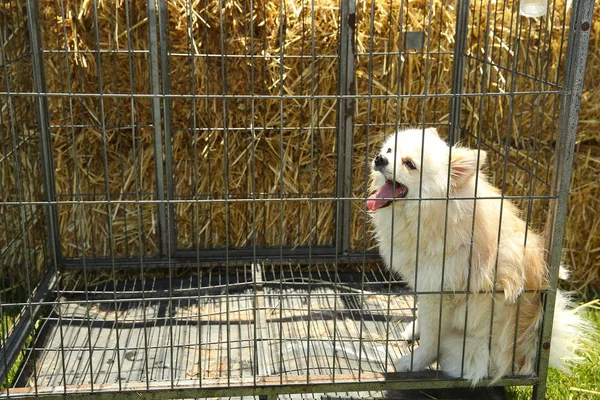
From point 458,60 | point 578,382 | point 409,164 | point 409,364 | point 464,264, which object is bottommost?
point 578,382

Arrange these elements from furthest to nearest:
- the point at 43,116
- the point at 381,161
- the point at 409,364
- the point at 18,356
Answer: the point at 43,116 → the point at 18,356 → the point at 409,364 → the point at 381,161

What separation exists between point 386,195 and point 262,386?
3.35 feet

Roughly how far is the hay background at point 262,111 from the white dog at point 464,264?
107cm

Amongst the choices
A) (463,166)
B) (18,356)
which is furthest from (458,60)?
(18,356)

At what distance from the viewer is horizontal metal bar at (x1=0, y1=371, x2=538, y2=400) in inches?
118

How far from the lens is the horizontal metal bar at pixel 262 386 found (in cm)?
301

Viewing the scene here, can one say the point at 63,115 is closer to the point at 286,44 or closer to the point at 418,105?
the point at 286,44

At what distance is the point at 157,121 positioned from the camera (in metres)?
4.23

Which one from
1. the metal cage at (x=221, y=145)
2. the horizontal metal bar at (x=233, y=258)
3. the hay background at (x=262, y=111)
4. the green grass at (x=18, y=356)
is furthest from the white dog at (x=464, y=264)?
the green grass at (x=18, y=356)

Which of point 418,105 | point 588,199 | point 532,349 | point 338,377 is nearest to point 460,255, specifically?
point 532,349

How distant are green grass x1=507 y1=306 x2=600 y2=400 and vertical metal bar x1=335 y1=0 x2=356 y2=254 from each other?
1.35m

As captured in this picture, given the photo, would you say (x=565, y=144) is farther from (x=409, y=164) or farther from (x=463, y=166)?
A: (x=409, y=164)

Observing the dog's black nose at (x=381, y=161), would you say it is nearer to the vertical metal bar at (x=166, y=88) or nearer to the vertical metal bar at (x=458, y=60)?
the vertical metal bar at (x=458, y=60)

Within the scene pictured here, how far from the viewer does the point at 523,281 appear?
3.11m
